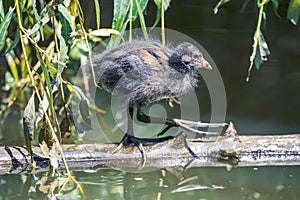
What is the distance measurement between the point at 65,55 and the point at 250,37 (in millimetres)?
3269

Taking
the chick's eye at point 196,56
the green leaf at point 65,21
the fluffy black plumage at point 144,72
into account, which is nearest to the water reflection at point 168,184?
the fluffy black plumage at point 144,72

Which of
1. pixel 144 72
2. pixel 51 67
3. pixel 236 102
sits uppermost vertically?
pixel 51 67

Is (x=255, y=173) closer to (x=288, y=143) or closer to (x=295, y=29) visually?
(x=288, y=143)

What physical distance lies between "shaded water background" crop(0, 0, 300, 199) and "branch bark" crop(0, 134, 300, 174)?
0.14ft

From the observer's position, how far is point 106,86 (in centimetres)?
347

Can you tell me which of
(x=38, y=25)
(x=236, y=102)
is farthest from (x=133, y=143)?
(x=236, y=102)

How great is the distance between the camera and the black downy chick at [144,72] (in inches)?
132

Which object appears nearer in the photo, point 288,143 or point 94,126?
point 288,143

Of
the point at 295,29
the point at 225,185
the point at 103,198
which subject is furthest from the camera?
the point at 295,29

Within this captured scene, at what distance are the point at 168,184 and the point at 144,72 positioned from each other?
1.69ft

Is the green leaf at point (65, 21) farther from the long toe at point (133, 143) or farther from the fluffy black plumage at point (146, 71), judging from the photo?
the long toe at point (133, 143)

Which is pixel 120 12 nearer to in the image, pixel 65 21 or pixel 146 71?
pixel 65 21

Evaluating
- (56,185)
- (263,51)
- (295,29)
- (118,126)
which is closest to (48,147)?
(56,185)

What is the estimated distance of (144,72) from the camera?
11.0 feet
